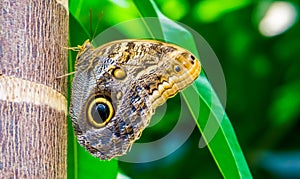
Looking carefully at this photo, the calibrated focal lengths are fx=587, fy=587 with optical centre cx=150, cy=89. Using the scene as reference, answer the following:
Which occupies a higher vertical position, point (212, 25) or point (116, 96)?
point (212, 25)

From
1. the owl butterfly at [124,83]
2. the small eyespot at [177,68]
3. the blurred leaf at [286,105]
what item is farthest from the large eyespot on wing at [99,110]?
the blurred leaf at [286,105]

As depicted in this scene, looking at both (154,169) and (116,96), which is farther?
(154,169)

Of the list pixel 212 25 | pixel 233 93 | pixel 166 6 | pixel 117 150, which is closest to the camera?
pixel 117 150

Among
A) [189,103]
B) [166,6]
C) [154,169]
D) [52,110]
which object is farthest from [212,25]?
[52,110]

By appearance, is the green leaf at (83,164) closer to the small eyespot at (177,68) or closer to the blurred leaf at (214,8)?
the small eyespot at (177,68)

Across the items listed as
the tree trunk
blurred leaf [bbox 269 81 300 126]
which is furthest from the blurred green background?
the tree trunk

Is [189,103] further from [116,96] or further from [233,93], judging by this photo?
[233,93]

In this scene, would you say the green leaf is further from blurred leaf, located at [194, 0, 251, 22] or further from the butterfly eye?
blurred leaf, located at [194, 0, 251, 22]
